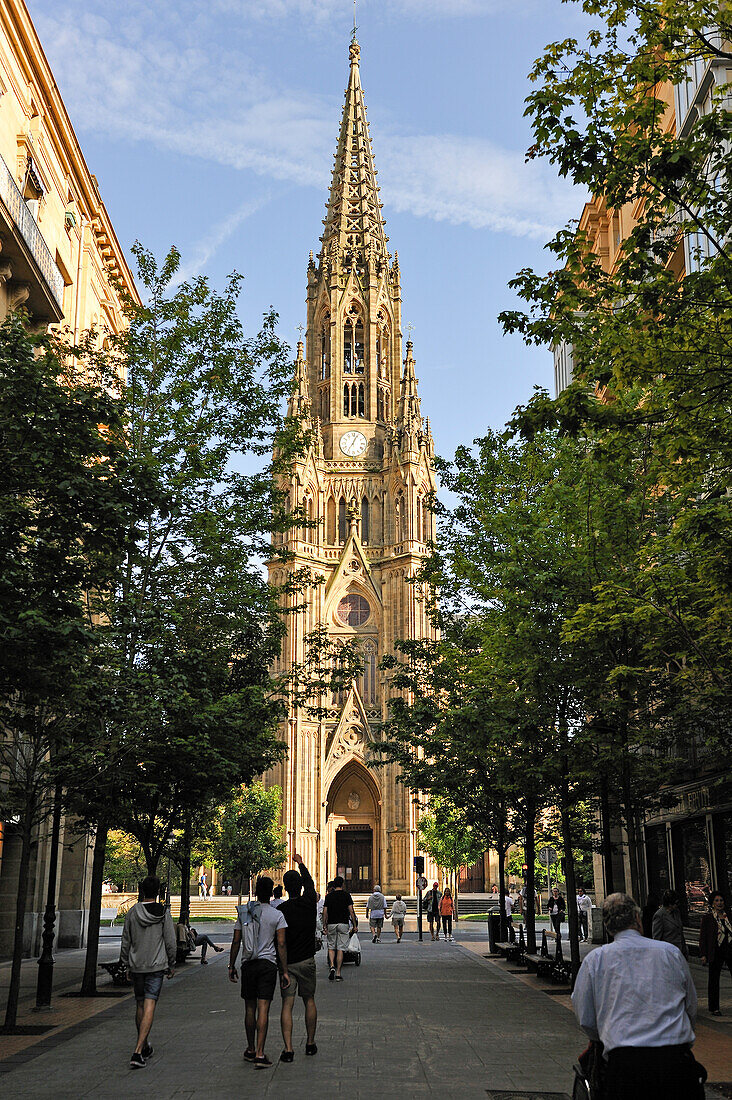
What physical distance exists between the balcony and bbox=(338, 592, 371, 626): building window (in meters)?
46.5

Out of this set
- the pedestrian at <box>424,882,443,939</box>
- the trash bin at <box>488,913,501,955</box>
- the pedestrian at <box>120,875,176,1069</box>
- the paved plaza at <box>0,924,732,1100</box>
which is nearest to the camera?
the paved plaza at <box>0,924,732,1100</box>

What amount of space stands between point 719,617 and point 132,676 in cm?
816

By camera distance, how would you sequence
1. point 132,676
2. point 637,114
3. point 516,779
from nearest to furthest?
point 637,114
point 132,676
point 516,779

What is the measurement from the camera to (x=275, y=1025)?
44.7 feet

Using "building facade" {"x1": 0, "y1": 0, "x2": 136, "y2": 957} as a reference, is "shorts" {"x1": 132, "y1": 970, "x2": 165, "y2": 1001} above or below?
below

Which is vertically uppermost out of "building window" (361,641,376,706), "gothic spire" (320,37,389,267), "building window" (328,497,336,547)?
"gothic spire" (320,37,389,267)

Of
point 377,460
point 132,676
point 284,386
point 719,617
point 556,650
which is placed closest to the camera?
point 719,617

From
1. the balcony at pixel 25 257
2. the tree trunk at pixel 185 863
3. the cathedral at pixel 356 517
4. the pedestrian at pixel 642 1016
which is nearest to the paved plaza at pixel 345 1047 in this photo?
the pedestrian at pixel 642 1016

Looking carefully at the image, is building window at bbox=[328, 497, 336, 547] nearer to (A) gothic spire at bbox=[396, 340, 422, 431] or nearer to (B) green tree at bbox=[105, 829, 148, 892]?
(A) gothic spire at bbox=[396, 340, 422, 431]

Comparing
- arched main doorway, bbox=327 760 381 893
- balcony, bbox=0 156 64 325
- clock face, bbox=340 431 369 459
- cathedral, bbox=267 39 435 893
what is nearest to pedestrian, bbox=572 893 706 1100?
balcony, bbox=0 156 64 325

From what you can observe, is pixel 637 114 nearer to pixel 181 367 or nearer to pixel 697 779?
pixel 181 367

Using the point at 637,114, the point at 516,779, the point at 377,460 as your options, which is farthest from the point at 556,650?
the point at 377,460

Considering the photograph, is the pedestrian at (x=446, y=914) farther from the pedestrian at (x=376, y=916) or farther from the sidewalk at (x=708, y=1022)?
the sidewalk at (x=708, y=1022)

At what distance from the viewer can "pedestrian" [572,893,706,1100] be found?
496 centimetres
